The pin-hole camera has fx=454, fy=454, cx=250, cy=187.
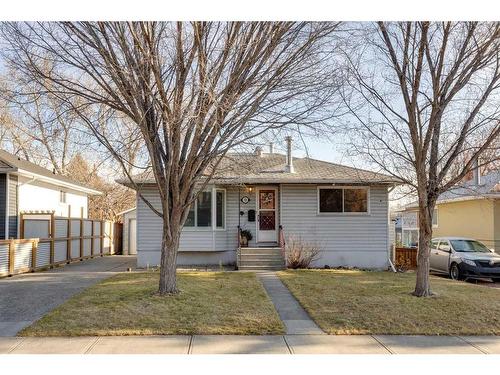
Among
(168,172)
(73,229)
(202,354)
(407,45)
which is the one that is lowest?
(202,354)

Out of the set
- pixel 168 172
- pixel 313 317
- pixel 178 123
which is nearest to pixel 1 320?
pixel 168 172

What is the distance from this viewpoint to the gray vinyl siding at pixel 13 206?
50.6ft

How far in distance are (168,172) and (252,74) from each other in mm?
2582

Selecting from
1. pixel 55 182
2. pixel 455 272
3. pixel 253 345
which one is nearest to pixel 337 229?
pixel 455 272

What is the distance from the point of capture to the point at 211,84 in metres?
8.43

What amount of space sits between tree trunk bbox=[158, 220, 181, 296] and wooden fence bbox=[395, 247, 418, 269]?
36.6 feet

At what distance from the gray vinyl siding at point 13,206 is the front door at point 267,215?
851cm

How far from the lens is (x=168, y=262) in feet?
30.9

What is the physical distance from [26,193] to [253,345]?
1324 cm

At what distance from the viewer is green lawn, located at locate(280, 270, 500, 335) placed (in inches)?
299

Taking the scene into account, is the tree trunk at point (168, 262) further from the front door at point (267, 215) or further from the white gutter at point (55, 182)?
the white gutter at point (55, 182)

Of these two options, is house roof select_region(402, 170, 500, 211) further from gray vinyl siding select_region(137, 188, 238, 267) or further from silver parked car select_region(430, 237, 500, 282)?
gray vinyl siding select_region(137, 188, 238, 267)

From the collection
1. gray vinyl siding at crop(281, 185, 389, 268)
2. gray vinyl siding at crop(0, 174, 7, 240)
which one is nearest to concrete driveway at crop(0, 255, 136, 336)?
gray vinyl siding at crop(0, 174, 7, 240)

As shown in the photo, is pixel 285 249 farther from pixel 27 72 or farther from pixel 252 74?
pixel 27 72
